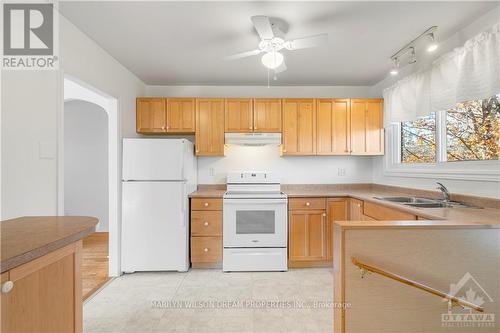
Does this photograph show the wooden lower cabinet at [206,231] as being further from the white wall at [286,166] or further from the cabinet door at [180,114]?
the cabinet door at [180,114]

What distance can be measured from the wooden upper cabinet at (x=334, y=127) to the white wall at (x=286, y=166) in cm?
33

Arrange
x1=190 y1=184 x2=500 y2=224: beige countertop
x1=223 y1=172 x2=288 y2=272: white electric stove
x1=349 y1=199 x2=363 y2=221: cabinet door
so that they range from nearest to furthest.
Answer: x1=190 y1=184 x2=500 y2=224: beige countertop
x1=349 y1=199 x2=363 y2=221: cabinet door
x1=223 y1=172 x2=288 y2=272: white electric stove

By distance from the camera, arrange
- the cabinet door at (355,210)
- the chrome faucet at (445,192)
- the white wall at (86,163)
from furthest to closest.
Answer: the white wall at (86,163) → the cabinet door at (355,210) → the chrome faucet at (445,192)

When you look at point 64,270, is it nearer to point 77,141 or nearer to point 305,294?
point 305,294

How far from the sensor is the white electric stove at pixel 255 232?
10.2ft

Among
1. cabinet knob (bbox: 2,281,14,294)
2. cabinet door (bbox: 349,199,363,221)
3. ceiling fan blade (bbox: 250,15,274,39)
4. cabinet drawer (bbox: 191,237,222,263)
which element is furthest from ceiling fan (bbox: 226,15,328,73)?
cabinet drawer (bbox: 191,237,222,263)

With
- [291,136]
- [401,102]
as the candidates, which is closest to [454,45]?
[401,102]

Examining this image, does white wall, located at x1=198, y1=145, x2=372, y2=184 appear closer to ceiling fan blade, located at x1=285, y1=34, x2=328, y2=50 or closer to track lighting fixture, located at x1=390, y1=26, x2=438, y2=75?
track lighting fixture, located at x1=390, y1=26, x2=438, y2=75

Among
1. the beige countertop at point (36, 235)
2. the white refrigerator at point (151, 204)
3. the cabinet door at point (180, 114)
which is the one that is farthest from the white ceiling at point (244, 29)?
the beige countertop at point (36, 235)

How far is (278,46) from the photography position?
217 centimetres

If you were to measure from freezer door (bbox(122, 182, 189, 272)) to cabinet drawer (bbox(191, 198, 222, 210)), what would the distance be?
0.62ft

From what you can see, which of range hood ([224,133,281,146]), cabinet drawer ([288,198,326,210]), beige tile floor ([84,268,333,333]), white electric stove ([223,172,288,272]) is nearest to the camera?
beige tile floor ([84,268,333,333])

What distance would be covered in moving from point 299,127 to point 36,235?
312 cm

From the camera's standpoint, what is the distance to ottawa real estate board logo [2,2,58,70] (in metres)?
1.72
